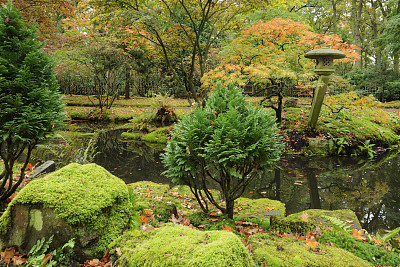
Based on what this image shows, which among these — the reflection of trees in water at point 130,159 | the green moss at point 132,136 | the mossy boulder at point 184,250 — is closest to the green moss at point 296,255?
the mossy boulder at point 184,250

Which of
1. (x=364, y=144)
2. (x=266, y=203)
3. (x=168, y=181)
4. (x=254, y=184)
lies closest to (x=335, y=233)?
(x=266, y=203)

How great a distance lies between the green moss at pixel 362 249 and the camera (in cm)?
206

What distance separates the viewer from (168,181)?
5770mm

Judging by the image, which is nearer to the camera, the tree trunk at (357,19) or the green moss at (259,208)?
the green moss at (259,208)

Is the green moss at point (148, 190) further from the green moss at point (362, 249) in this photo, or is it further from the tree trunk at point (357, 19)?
the tree trunk at point (357, 19)

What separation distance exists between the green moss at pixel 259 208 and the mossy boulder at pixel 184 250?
6.93 ft

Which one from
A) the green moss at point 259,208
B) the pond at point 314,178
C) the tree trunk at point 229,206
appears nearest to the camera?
the tree trunk at point 229,206

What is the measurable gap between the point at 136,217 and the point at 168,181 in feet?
10.8

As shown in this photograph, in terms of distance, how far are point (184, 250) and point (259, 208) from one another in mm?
2742

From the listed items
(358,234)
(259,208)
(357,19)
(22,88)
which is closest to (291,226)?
(358,234)

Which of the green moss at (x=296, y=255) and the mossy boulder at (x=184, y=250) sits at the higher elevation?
the mossy boulder at (x=184, y=250)

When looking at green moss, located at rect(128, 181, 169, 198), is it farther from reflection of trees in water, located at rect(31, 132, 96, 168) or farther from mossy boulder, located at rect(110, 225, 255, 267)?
mossy boulder, located at rect(110, 225, 255, 267)

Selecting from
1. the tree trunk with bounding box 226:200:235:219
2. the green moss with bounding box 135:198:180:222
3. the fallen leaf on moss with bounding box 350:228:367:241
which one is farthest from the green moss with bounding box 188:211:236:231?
the fallen leaf on moss with bounding box 350:228:367:241

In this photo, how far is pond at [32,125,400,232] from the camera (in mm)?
4555
